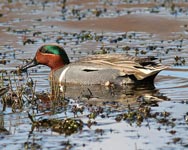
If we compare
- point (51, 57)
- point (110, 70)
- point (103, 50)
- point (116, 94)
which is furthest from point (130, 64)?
point (103, 50)

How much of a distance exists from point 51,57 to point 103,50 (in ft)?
6.06

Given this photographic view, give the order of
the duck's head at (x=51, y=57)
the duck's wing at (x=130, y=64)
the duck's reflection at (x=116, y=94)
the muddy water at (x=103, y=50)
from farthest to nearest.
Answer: the duck's head at (x=51, y=57), the duck's wing at (x=130, y=64), the duck's reflection at (x=116, y=94), the muddy water at (x=103, y=50)

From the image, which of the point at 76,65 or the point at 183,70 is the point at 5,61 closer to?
the point at 76,65

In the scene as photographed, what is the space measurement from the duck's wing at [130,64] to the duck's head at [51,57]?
572mm

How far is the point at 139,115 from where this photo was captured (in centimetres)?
1013

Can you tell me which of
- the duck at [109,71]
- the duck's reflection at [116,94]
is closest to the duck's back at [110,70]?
the duck at [109,71]

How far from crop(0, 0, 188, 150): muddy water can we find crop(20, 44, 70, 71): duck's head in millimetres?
221

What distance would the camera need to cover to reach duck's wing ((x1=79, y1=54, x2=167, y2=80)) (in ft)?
42.8

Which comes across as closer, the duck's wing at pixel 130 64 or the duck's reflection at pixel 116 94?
the duck's reflection at pixel 116 94

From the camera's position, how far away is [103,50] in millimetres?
15633

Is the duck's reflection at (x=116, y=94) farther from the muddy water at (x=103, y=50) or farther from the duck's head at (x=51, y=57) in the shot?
the duck's head at (x=51, y=57)

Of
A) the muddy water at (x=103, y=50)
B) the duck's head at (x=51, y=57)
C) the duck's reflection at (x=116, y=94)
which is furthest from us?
the duck's head at (x=51, y=57)

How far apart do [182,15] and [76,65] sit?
6.95 m

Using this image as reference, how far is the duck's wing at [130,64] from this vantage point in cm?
1304
